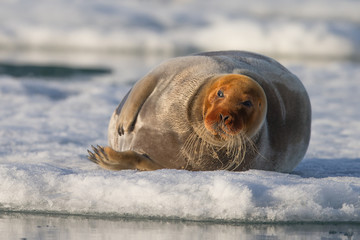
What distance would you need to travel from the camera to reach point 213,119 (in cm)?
418

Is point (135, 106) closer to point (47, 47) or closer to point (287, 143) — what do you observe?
point (287, 143)

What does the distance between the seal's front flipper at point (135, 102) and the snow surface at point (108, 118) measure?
366 millimetres

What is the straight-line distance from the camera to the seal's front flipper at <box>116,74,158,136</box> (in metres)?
4.94

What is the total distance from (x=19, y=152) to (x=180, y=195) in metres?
2.09

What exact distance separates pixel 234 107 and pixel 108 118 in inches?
141

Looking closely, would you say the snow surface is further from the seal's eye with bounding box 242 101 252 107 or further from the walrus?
the seal's eye with bounding box 242 101 252 107

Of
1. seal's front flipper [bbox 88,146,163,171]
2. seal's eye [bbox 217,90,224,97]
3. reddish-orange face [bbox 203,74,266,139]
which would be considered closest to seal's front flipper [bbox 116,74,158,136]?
seal's front flipper [bbox 88,146,163,171]

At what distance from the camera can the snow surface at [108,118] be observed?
3.76 m

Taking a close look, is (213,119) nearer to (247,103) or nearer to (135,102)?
(247,103)

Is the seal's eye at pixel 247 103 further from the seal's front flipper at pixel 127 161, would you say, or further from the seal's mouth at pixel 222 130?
the seal's front flipper at pixel 127 161

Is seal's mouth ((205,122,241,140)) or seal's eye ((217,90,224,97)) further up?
seal's eye ((217,90,224,97))

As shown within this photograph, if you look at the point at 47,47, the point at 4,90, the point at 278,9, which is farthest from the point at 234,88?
the point at 278,9

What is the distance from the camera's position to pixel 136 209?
12.3 feet

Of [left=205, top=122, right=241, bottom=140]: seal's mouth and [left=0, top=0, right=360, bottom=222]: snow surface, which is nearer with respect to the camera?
[left=0, top=0, right=360, bottom=222]: snow surface
